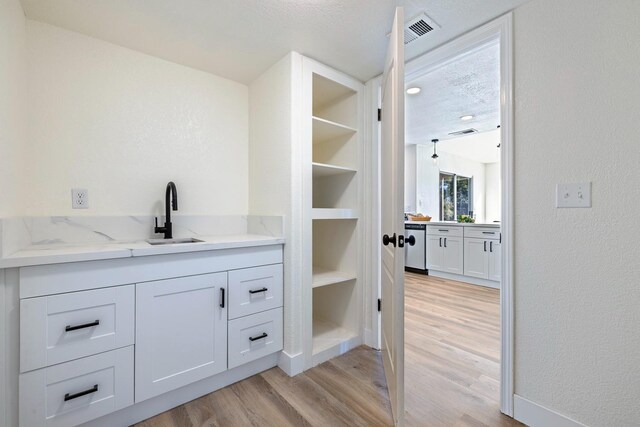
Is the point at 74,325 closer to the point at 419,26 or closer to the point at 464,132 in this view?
the point at 419,26

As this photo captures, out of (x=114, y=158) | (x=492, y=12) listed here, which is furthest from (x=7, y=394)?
(x=492, y=12)

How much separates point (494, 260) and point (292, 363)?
3416mm

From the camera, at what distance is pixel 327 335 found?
2.28 metres

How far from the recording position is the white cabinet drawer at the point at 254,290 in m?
1.74

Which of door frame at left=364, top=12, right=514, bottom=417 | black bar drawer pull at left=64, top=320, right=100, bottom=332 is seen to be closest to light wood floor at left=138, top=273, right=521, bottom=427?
door frame at left=364, top=12, right=514, bottom=417

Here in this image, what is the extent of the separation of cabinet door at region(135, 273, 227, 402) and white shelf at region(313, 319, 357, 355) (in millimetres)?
707

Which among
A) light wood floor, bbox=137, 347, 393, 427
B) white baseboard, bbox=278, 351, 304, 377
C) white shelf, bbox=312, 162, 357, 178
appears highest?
white shelf, bbox=312, 162, 357, 178

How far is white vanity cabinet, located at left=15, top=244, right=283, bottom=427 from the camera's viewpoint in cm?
119

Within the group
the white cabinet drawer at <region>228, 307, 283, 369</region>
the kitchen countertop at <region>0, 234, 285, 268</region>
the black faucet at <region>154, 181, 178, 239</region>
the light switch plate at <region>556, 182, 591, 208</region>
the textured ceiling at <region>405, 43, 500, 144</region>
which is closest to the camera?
the kitchen countertop at <region>0, 234, 285, 268</region>

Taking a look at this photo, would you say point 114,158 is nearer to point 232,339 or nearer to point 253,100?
point 253,100

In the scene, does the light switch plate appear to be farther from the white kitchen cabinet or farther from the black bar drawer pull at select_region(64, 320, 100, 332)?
the white kitchen cabinet

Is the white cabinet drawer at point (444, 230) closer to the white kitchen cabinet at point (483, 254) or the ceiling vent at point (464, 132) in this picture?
the white kitchen cabinet at point (483, 254)

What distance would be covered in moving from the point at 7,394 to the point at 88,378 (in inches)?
10.2

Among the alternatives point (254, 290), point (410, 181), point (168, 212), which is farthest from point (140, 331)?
point (410, 181)
